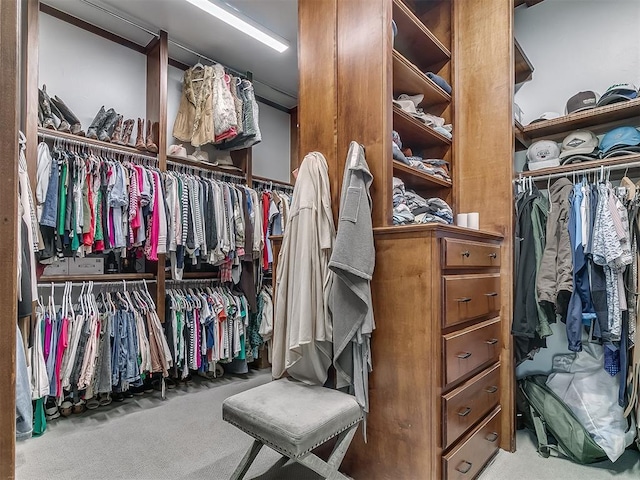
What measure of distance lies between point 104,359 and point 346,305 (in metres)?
1.95

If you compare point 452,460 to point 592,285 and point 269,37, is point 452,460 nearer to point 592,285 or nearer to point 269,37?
point 592,285

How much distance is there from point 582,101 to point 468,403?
200 centimetres

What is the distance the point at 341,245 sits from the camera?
150 centimetres

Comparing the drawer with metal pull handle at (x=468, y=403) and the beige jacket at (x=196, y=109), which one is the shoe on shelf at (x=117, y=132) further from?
the drawer with metal pull handle at (x=468, y=403)

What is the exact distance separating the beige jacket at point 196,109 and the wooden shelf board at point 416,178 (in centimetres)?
183

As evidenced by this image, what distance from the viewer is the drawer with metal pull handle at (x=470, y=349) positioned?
1541 mm

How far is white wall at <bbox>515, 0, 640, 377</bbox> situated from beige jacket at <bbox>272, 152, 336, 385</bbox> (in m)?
1.77

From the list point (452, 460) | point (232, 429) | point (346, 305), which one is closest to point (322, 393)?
point (346, 305)

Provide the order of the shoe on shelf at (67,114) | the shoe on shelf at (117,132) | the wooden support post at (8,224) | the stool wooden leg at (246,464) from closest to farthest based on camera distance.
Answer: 1. the wooden support post at (8,224)
2. the stool wooden leg at (246,464)
3. the shoe on shelf at (67,114)
4. the shoe on shelf at (117,132)

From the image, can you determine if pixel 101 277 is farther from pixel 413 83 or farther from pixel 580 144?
pixel 580 144

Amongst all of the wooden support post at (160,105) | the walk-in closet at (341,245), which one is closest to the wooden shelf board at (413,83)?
the walk-in closet at (341,245)

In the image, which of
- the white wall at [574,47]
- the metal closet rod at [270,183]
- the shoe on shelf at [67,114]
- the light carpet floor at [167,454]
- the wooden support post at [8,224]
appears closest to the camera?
the wooden support post at [8,224]

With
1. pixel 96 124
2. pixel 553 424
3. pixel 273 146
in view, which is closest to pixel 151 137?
pixel 96 124

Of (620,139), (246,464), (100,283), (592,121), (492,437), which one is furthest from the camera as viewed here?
(100,283)
